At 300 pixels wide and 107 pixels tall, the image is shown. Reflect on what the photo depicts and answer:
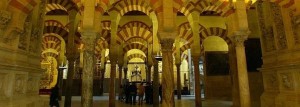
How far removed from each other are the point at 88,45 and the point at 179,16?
21.4 feet

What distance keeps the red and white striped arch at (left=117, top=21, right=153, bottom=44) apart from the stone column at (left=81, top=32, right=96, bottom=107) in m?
4.86

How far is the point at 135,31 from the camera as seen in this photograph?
34.9 feet

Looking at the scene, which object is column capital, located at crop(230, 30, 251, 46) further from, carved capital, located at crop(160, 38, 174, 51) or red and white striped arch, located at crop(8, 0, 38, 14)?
red and white striped arch, located at crop(8, 0, 38, 14)

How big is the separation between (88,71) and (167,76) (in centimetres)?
171

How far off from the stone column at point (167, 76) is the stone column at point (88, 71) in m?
1.54

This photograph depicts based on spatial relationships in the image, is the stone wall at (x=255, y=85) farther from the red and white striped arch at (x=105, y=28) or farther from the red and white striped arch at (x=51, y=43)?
the red and white striped arch at (x=51, y=43)

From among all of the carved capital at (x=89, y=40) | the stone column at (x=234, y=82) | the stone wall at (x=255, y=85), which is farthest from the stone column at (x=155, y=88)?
the carved capital at (x=89, y=40)

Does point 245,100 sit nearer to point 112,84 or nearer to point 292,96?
point 292,96

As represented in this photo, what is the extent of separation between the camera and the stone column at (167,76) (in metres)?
4.75

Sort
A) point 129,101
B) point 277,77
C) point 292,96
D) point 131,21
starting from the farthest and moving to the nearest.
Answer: point 131,21
point 129,101
point 277,77
point 292,96

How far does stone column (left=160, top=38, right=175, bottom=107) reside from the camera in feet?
15.6

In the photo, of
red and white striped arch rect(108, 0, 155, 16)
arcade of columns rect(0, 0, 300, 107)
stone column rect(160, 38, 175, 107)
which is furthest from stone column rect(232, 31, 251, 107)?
red and white striped arch rect(108, 0, 155, 16)

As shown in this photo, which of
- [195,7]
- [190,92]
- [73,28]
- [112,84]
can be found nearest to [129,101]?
[112,84]

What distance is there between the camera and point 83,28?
15.6 feet
